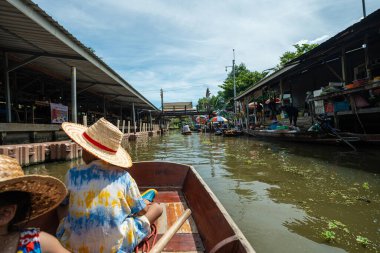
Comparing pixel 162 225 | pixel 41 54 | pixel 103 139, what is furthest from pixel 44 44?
pixel 103 139

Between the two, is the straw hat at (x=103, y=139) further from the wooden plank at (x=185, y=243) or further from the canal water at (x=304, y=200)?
the canal water at (x=304, y=200)

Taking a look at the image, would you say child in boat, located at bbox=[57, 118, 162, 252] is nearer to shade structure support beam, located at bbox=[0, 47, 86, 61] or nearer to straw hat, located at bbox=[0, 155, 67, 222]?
straw hat, located at bbox=[0, 155, 67, 222]

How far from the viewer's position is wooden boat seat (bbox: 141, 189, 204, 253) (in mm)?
2695

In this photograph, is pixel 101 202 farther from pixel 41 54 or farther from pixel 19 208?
pixel 41 54

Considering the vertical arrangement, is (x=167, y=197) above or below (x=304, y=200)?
above

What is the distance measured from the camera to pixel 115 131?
2219 millimetres

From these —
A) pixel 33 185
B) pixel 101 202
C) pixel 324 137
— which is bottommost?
pixel 324 137

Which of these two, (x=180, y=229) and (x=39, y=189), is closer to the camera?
(x=39, y=189)

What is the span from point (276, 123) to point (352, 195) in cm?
1289

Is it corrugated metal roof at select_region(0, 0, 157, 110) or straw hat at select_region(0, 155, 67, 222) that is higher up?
corrugated metal roof at select_region(0, 0, 157, 110)

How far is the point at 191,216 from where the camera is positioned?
11.5 feet

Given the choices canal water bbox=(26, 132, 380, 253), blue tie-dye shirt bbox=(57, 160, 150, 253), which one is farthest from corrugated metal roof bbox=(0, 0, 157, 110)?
blue tie-dye shirt bbox=(57, 160, 150, 253)

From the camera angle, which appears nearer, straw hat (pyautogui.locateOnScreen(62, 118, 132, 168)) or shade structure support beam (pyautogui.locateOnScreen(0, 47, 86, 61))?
straw hat (pyautogui.locateOnScreen(62, 118, 132, 168))

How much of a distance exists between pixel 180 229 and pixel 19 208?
6.56 feet
